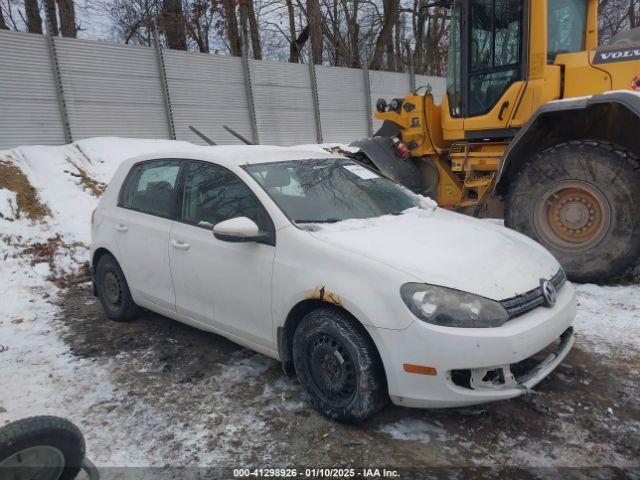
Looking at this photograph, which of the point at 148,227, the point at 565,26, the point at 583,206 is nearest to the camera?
the point at 148,227

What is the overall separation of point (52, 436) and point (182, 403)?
3.64ft

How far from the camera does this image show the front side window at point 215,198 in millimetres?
3479

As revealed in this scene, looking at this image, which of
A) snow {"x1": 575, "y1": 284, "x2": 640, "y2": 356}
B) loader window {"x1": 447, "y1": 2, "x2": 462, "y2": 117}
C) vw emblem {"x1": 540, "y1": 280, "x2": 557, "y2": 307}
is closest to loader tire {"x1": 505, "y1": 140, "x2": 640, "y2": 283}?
snow {"x1": 575, "y1": 284, "x2": 640, "y2": 356}

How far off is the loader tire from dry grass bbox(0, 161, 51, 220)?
6.73 m

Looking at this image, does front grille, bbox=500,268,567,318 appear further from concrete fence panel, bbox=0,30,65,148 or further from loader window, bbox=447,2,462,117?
concrete fence panel, bbox=0,30,65,148

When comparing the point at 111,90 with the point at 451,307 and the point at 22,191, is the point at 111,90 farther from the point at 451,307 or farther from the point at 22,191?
the point at 451,307

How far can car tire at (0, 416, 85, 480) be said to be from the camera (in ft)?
7.06

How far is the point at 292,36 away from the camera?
2311 centimetres

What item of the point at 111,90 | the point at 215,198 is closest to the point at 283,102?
the point at 111,90

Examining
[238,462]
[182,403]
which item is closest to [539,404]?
[238,462]

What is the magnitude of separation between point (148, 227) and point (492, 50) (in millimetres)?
4713

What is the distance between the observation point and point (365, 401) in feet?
9.07

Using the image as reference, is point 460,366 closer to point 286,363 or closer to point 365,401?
point 365,401

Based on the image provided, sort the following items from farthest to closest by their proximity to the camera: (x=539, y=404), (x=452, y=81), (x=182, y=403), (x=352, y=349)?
(x=452, y=81)
(x=182, y=403)
(x=539, y=404)
(x=352, y=349)
